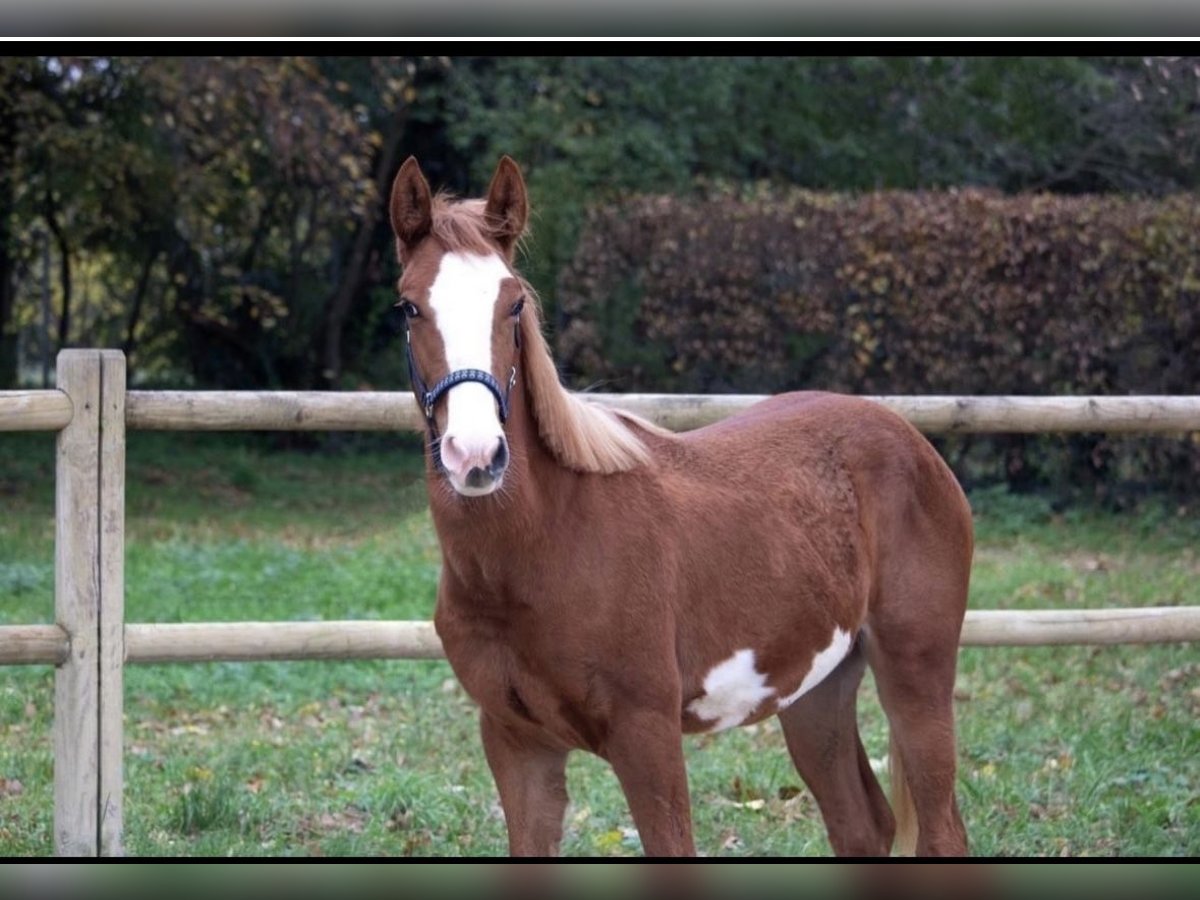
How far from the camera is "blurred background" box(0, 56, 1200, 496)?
33.4ft

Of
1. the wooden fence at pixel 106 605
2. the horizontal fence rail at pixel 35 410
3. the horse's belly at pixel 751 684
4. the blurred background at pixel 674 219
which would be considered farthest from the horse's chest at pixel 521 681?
the blurred background at pixel 674 219

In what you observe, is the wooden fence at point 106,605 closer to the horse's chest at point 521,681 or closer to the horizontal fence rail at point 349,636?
the horizontal fence rail at point 349,636

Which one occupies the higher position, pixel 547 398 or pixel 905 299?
pixel 905 299

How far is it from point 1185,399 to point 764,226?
5.83 meters

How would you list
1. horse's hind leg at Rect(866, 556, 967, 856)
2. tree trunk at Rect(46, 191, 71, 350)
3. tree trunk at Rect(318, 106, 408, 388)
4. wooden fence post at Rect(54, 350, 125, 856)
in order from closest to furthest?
horse's hind leg at Rect(866, 556, 967, 856)
wooden fence post at Rect(54, 350, 125, 856)
tree trunk at Rect(46, 191, 71, 350)
tree trunk at Rect(318, 106, 408, 388)

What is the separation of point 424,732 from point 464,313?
310 centimetres

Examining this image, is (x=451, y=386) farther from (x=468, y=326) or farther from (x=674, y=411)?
(x=674, y=411)

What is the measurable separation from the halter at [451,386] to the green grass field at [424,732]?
87 cm

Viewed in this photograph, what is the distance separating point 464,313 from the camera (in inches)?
120

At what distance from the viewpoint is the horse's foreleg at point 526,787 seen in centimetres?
341

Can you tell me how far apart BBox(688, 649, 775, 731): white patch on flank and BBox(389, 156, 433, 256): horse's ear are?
1.29 metres

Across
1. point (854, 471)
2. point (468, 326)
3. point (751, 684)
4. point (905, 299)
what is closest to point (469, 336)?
point (468, 326)

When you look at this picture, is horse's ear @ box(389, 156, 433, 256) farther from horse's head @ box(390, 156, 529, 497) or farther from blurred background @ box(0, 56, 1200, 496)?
blurred background @ box(0, 56, 1200, 496)

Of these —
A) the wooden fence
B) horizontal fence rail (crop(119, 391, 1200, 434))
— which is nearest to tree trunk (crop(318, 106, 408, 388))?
horizontal fence rail (crop(119, 391, 1200, 434))
